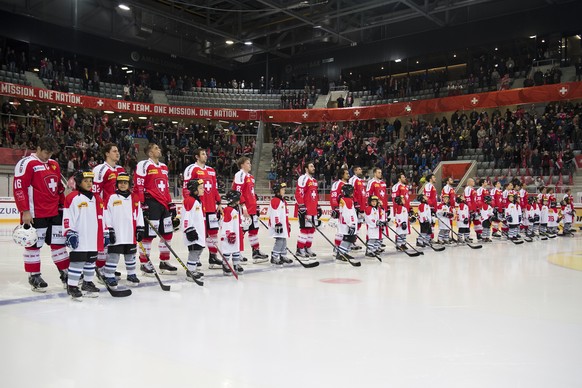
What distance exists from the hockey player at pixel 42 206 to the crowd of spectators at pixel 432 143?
1378 centimetres

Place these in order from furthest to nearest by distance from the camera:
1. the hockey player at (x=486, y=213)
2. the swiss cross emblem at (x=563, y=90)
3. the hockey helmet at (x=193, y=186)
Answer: the swiss cross emblem at (x=563, y=90) < the hockey player at (x=486, y=213) < the hockey helmet at (x=193, y=186)

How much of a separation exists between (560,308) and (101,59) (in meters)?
30.1

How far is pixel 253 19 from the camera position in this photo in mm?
29781

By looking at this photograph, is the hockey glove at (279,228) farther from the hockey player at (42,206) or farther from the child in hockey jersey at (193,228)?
the hockey player at (42,206)

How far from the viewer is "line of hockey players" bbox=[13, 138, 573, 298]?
18.9 feet

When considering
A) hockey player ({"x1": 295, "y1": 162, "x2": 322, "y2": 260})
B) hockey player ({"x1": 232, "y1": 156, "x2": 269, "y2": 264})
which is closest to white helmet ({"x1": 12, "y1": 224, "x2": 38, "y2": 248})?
hockey player ({"x1": 232, "y1": 156, "x2": 269, "y2": 264})

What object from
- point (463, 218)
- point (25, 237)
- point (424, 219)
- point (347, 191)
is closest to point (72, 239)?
point (25, 237)

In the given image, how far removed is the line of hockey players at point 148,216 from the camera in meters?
5.75

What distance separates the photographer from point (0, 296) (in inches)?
229

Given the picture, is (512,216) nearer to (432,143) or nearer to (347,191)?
(347,191)

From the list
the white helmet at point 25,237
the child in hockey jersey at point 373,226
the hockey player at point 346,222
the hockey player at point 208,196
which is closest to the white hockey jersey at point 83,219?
the white helmet at point 25,237

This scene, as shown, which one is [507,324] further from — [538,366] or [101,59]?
[101,59]

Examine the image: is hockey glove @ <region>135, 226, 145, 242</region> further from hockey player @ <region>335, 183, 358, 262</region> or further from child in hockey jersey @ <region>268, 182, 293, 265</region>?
hockey player @ <region>335, 183, 358, 262</region>

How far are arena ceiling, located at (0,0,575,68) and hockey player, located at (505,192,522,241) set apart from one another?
1316 cm
